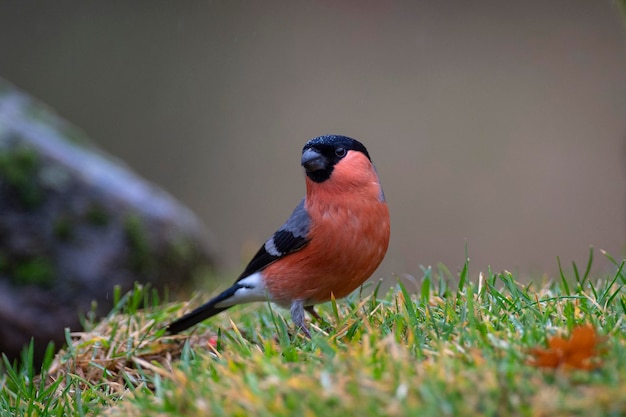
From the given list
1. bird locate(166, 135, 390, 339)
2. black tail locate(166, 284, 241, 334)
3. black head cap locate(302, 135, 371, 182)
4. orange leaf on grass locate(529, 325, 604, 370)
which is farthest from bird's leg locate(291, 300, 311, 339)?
orange leaf on grass locate(529, 325, 604, 370)

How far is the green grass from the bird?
0.70ft

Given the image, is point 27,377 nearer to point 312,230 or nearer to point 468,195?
point 312,230

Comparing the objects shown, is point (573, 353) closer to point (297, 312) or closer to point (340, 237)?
point (340, 237)

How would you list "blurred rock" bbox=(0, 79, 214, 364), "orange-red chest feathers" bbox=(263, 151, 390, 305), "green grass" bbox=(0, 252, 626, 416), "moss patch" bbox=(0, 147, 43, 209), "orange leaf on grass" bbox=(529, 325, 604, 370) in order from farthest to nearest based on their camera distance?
1. "moss patch" bbox=(0, 147, 43, 209)
2. "blurred rock" bbox=(0, 79, 214, 364)
3. "orange-red chest feathers" bbox=(263, 151, 390, 305)
4. "orange leaf on grass" bbox=(529, 325, 604, 370)
5. "green grass" bbox=(0, 252, 626, 416)

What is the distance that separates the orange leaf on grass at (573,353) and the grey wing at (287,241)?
1875mm

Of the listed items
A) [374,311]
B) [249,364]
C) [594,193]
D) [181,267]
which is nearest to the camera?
[249,364]

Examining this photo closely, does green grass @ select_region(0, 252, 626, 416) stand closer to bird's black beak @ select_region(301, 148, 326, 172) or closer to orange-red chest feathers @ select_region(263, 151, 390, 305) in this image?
orange-red chest feathers @ select_region(263, 151, 390, 305)

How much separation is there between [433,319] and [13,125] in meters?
4.43

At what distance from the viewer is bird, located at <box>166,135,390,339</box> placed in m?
3.98

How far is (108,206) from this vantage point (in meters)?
6.16

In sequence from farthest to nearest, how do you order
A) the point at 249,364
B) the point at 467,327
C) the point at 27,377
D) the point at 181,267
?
the point at 181,267 → the point at 27,377 → the point at 467,327 → the point at 249,364

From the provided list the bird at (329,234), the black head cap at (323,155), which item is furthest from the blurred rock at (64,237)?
the black head cap at (323,155)

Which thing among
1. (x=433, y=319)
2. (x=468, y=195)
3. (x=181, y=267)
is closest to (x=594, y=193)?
(x=468, y=195)

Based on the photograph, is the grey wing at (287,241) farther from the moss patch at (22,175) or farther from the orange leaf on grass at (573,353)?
the moss patch at (22,175)
